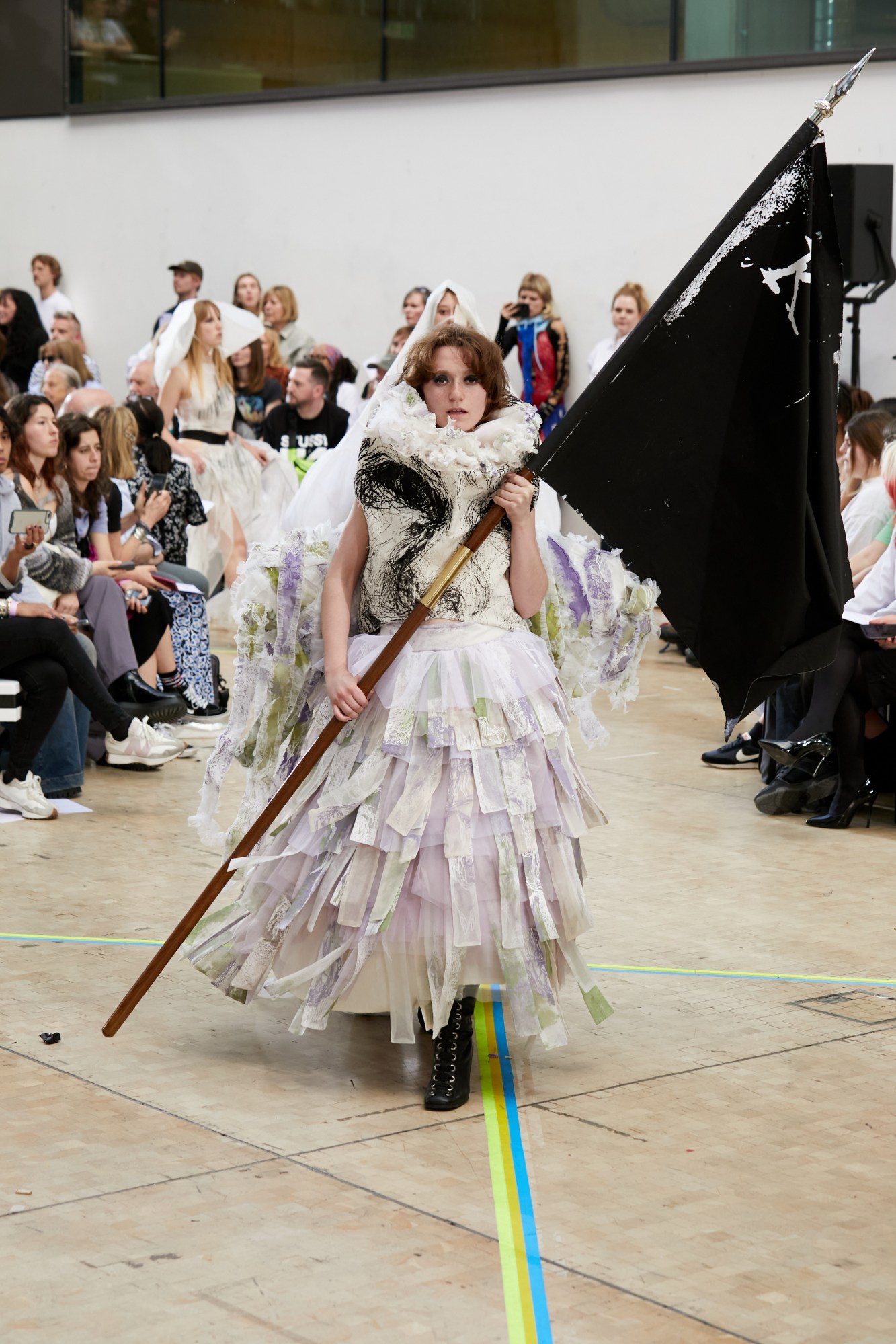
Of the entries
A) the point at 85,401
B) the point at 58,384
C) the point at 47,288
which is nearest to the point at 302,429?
the point at 58,384

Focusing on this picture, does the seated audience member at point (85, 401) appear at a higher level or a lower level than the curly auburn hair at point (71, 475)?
higher

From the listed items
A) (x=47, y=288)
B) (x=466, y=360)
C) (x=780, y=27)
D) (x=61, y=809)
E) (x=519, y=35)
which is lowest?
(x=61, y=809)

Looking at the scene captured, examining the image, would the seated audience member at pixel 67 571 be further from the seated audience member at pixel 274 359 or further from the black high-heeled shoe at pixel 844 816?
the seated audience member at pixel 274 359

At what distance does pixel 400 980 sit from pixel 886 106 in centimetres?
986

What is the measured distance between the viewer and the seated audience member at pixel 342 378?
43.2ft

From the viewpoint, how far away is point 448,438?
402 cm

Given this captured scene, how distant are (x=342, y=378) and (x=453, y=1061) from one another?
33.0 ft

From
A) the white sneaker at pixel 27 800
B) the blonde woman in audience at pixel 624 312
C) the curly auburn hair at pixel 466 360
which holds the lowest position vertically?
the white sneaker at pixel 27 800

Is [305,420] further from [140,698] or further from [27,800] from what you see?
[27,800]

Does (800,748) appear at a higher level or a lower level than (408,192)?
lower

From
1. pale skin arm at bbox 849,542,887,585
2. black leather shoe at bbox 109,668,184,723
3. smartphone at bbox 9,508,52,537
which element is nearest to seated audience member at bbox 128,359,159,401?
black leather shoe at bbox 109,668,184,723

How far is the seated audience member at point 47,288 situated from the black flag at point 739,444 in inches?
534

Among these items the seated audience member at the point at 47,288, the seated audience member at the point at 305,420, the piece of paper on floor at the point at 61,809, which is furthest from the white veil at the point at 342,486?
the seated audience member at the point at 47,288

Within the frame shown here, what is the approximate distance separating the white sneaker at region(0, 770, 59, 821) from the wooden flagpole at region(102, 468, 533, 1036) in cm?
264
